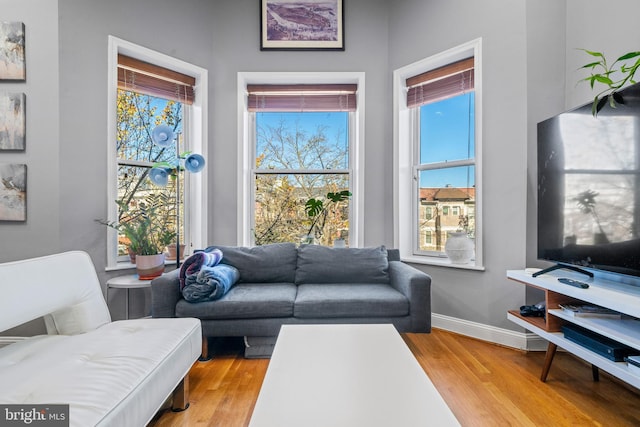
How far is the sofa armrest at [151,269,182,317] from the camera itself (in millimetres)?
2070

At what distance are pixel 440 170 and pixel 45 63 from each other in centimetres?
338

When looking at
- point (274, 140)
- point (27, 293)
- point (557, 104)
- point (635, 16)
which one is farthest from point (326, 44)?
→ point (27, 293)

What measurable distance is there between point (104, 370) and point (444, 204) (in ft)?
9.12

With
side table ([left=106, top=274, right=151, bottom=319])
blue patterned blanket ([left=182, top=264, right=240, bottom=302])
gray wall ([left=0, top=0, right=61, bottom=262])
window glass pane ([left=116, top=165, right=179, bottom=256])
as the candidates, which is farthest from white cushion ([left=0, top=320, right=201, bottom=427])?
window glass pane ([left=116, top=165, right=179, bottom=256])

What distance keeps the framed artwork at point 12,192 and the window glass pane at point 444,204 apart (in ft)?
11.0

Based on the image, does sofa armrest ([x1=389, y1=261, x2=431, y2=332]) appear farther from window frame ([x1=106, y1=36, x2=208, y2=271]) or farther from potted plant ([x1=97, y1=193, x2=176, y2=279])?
window frame ([x1=106, y1=36, x2=208, y2=271])

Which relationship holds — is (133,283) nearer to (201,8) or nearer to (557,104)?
(201,8)

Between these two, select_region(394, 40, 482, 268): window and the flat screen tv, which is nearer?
the flat screen tv

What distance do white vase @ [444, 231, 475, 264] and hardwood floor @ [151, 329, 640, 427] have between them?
0.70 meters

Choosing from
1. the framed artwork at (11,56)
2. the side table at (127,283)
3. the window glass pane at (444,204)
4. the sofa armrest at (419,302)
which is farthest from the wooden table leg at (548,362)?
the framed artwork at (11,56)

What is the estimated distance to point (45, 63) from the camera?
2.27 meters

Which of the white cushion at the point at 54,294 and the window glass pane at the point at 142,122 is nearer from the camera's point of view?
the white cushion at the point at 54,294

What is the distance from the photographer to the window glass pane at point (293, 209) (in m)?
3.29

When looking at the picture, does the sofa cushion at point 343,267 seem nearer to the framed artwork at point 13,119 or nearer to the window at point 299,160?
the window at point 299,160
